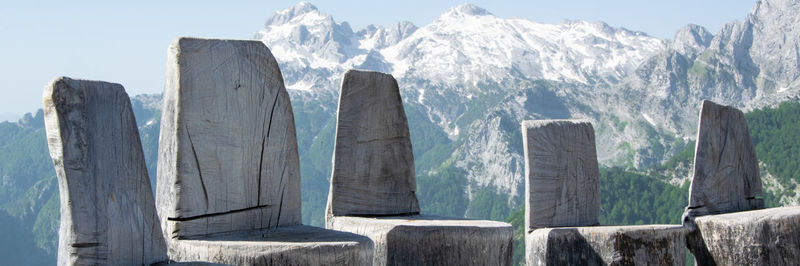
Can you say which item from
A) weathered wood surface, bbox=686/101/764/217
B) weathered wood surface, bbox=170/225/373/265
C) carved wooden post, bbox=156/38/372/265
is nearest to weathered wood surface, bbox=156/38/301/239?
carved wooden post, bbox=156/38/372/265

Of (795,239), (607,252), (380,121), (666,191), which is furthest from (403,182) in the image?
(666,191)

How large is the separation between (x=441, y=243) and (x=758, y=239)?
6.66ft

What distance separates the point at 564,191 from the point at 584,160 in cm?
27

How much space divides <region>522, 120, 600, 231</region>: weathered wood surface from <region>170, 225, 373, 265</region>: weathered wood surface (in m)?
1.59

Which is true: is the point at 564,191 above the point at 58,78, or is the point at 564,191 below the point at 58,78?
below

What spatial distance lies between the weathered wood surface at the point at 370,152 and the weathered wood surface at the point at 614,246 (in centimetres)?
110

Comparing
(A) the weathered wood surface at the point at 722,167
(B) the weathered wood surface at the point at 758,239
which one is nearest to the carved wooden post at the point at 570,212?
(B) the weathered wood surface at the point at 758,239

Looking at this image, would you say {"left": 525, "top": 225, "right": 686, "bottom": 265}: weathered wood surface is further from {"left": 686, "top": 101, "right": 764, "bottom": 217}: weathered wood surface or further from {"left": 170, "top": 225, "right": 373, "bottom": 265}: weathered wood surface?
{"left": 170, "top": 225, "right": 373, "bottom": 265}: weathered wood surface

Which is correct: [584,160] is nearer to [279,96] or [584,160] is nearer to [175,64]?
[279,96]

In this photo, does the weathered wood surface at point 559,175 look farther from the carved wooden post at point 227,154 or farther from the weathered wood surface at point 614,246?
the carved wooden post at point 227,154

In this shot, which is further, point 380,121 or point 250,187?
point 380,121

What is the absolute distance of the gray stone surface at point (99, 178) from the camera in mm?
3090

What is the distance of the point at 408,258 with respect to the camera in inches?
165

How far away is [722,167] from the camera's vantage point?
552 centimetres
